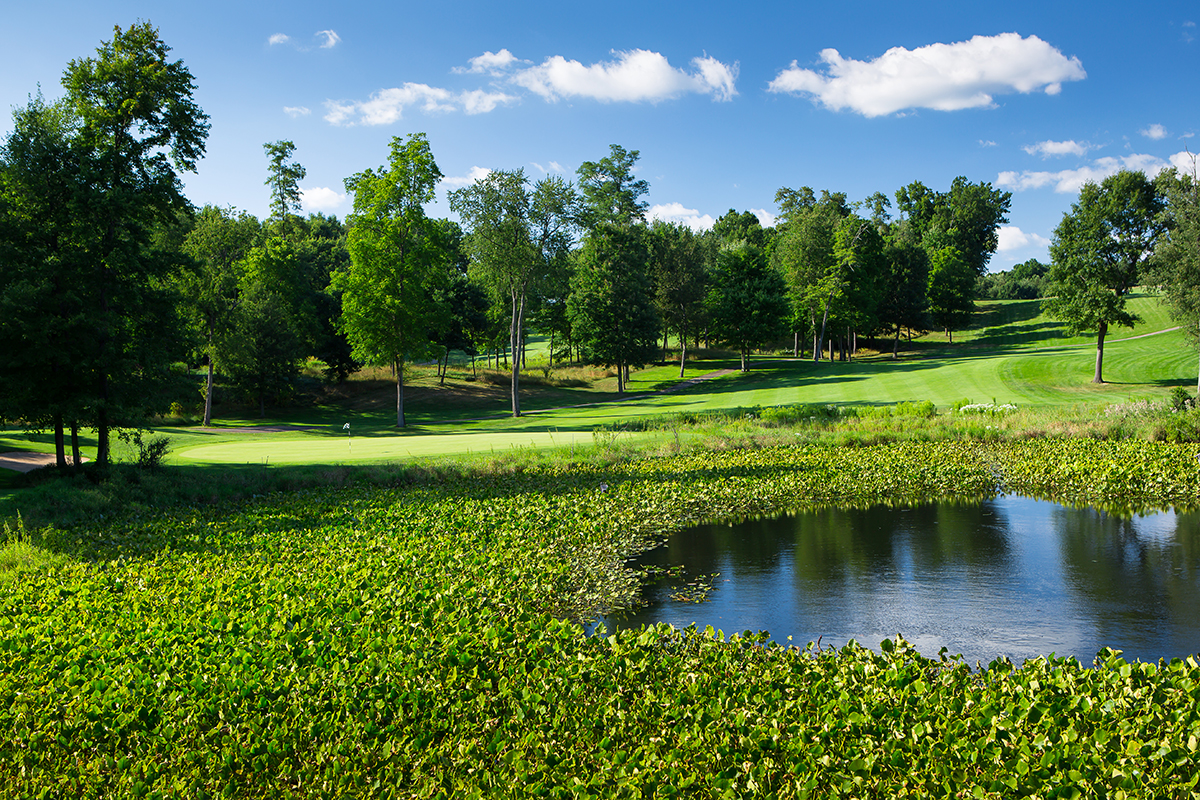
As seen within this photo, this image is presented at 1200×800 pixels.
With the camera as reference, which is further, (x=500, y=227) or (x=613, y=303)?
(x=613, y=303)

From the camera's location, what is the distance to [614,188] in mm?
59375

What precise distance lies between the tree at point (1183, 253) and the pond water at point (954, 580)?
2439 cm

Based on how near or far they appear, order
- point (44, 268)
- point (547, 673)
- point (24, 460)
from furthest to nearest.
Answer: point (24, 460) < point (44, 268) < point (547, 673)

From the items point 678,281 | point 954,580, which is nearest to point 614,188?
point 678,281

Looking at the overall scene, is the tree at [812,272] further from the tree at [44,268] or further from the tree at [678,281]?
the tree at [44,268]

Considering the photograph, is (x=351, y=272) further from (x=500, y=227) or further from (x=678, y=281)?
(x=678, y=281)

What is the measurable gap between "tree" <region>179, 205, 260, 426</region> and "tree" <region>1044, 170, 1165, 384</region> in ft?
158

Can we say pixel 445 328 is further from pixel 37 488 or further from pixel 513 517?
pixel 513 517

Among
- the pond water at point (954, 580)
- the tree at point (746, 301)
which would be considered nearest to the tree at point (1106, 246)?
the tree at point (746, 301)

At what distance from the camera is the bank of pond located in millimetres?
5367

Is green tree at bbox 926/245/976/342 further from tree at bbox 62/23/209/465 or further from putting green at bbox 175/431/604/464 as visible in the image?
tree at bbox 62/23/209/465

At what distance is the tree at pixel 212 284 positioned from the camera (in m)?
41.5

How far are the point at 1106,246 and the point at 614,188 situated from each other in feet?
112

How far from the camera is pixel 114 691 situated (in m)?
6.46
